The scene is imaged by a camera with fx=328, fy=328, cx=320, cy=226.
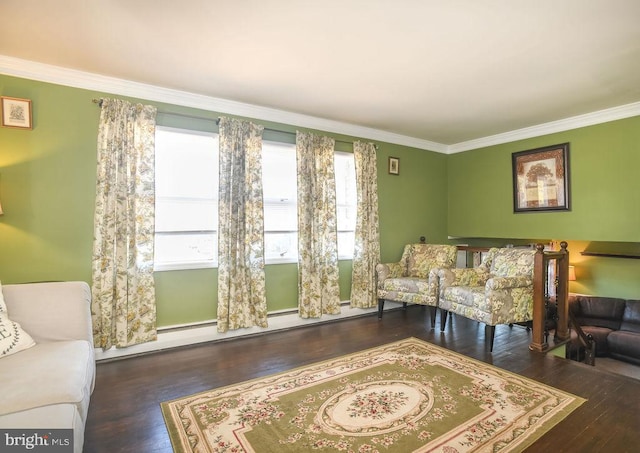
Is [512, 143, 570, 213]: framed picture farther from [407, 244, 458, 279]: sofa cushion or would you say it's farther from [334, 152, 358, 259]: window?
[334, 152, 358, 259]: window

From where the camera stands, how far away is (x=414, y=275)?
4.59 meters

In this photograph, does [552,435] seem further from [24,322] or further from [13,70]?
[13,70]

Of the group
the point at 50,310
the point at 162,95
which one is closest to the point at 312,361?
the point at 50,310

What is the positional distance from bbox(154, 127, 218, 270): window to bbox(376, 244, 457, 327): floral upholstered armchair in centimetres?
221

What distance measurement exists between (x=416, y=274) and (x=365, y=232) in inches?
36.6

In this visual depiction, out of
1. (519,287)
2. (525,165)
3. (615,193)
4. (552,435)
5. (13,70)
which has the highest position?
(13,70)

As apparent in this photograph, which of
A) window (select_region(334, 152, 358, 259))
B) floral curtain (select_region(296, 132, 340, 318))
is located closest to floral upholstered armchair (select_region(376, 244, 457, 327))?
window (select_region(334, 152, 358, 259))

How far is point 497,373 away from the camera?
8.82 ft

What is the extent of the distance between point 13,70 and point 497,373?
15.5 ft

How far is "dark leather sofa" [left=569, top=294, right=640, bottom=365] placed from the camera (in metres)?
4.10

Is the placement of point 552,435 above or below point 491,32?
below

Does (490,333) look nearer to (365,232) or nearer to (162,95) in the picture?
(365,232)

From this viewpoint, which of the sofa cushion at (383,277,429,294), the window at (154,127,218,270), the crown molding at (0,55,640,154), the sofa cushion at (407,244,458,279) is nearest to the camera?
the crown molding at (0,55,640,154)

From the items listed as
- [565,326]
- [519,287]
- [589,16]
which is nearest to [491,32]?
[589,16]
